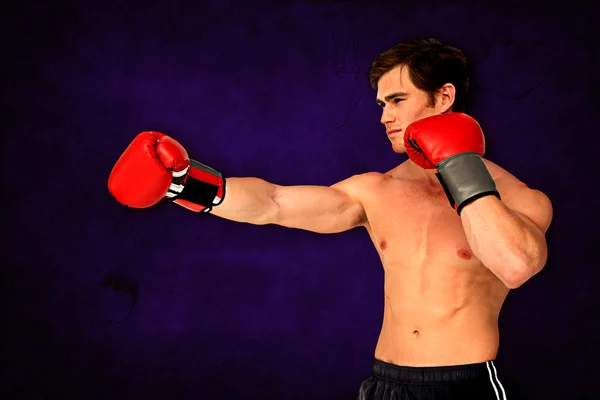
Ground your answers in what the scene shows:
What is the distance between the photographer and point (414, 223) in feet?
6.58

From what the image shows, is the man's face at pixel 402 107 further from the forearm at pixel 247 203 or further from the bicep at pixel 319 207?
the forearm at pixel 247 203

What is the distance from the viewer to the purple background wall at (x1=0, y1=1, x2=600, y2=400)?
98.9 inches

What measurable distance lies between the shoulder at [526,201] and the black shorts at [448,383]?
451 millimetres

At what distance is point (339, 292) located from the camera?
257 cm

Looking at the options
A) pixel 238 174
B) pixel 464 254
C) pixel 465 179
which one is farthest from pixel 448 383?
pixel 238 174

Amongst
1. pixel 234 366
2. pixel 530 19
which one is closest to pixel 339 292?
pixel 234 366

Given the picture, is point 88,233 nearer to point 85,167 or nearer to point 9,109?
point 85,167

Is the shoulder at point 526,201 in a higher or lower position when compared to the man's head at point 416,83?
lower

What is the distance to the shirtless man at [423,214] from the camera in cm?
164

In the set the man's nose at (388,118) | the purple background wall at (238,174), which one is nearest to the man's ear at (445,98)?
the man's nose at (388,118)

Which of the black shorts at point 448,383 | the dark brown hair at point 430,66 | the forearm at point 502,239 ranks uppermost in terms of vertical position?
the dark brown hair at point 430,66

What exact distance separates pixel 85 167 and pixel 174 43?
2.03 feet

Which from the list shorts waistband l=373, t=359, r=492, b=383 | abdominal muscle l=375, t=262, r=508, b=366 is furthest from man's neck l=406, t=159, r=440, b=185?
shorts waistband l=373, t=359, r=492, b=383

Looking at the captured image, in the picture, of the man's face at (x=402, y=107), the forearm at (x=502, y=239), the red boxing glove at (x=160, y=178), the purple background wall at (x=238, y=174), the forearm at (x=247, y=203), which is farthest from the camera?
the purple background wall at (x=238, y=174)
